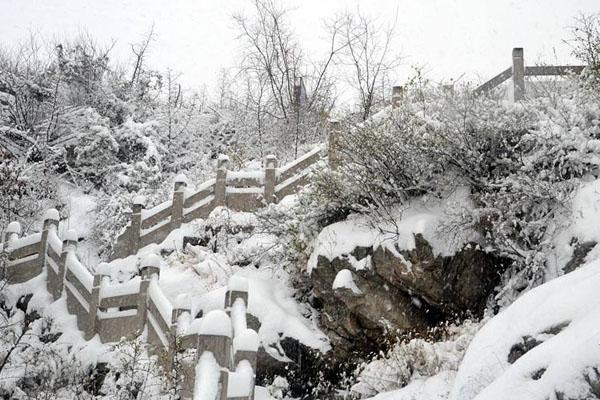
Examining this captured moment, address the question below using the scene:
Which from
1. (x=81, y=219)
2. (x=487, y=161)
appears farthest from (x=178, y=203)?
(x=487, y=161)

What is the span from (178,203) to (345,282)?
708 cm

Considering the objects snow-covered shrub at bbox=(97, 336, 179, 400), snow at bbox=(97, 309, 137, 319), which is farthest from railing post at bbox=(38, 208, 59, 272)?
snow-covered shrub at bbox=(97, 336, 179, 400)

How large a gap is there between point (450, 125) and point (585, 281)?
6007 millimetres

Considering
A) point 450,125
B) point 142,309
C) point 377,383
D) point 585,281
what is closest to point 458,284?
point 377,383

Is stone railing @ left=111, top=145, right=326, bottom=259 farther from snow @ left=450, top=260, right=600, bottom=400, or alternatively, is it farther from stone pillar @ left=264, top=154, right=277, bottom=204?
snow @ left=450, top=260, right=600, bottom=400

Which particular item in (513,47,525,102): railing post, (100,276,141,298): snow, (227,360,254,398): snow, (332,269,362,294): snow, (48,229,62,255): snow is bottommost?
(100,276,141,298): snow

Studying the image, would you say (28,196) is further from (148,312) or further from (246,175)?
(148,312)

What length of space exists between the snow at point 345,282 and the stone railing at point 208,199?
18.7 feet

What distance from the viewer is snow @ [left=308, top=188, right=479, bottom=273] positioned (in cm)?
920

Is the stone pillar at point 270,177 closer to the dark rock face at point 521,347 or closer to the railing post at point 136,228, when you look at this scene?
the railing post at point 136,228

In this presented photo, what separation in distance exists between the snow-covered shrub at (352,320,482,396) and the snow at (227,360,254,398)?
2007 millimetres

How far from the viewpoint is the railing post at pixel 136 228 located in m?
15.3

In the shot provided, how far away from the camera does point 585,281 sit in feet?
14.0

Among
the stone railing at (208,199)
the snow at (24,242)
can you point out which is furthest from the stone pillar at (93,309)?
the snow at (24,242)
